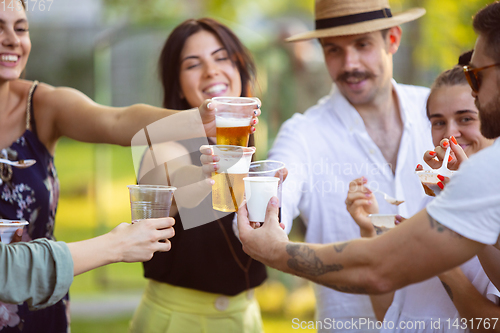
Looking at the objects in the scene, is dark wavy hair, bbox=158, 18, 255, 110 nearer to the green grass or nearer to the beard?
the beard

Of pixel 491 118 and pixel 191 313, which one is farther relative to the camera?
pixel 191 313

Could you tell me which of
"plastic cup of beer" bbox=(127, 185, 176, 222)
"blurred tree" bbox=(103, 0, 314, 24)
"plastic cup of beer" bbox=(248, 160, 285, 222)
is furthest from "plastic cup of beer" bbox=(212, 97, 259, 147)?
"blurred tree" bbox=(103, 0, 314, 24)

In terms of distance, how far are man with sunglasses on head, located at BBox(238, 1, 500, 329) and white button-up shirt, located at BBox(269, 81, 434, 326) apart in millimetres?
1173

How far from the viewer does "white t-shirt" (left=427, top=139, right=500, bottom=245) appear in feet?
4.94

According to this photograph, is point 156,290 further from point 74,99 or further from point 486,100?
point 486,100

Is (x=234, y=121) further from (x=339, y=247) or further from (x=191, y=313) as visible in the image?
(x=191, y=313)

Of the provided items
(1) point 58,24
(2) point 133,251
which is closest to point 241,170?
(2) point 133,251

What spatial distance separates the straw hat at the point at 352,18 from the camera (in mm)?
3227

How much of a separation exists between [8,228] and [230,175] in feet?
3.06

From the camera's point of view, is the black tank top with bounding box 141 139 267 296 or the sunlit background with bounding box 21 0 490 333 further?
the sunlit background with bounding box 21 0 490 333

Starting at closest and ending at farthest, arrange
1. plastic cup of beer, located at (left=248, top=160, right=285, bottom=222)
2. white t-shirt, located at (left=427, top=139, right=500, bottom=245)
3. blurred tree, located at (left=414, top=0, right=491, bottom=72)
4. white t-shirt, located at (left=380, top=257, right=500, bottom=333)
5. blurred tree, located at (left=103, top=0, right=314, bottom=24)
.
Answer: white t-shirt, located at (left=427, top=139, right=500, bottom=245), plastic cup of beer, located at (left=248, top=160, right=285, bottom=222), white t-shirt, located at (left=380, top=257, right=500, bottom=333), blurred tree, located at (left=414, top=0, right=491, bottom=72), blurred tree, located at (left=103, top=0, right=314, bottom=24)

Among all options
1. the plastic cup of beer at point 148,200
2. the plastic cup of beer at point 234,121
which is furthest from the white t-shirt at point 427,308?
the plastic cup of beer at point 148,200

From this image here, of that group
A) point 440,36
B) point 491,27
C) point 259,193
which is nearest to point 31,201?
point 259,193

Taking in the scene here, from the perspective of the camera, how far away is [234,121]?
1.98 metres
